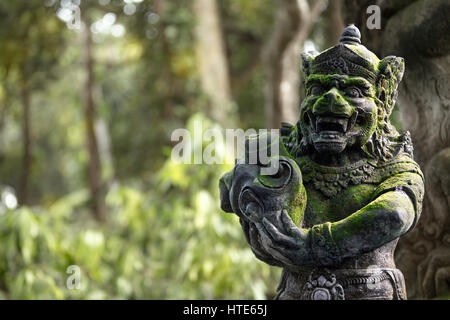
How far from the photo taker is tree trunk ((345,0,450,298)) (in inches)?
138

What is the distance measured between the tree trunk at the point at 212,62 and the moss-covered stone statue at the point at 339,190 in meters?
5.73

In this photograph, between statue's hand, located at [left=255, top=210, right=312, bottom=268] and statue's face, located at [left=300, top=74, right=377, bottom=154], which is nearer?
statue's hand, located at [left=255, top=210, right=312, bottom=268]

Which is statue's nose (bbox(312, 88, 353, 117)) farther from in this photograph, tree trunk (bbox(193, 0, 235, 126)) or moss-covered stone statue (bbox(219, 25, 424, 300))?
tree trunk (bbox(193, 0, 235, 126))

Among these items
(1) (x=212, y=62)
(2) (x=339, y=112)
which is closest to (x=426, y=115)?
(2) (x=339, y=112)

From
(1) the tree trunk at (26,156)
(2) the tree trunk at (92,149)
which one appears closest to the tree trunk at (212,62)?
(2) the tree trunk at (92,149)

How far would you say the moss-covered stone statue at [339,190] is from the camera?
2.56 m

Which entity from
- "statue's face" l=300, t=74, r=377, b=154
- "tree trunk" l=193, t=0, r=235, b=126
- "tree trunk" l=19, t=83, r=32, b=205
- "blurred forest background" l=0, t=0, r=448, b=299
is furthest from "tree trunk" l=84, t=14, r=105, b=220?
"statue's face" l=300, t=74, r=377, b=154

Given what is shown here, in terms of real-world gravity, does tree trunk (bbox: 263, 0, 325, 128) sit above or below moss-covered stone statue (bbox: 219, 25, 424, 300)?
above

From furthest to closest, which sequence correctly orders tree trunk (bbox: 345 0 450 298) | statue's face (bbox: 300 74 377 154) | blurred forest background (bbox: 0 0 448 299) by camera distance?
blurred forest background (bbox: 0 0 448 299)
tree trunk (bbox: 345 0 450 298)
statue's face (bbox: 300 74 377 154)

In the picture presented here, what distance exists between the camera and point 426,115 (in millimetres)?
3715

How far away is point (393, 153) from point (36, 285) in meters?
3.63

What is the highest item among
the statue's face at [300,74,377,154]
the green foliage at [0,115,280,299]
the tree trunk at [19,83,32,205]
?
the tree trunk at [19,83,32,205]

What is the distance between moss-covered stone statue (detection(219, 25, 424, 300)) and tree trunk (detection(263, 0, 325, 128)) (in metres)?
4.54
